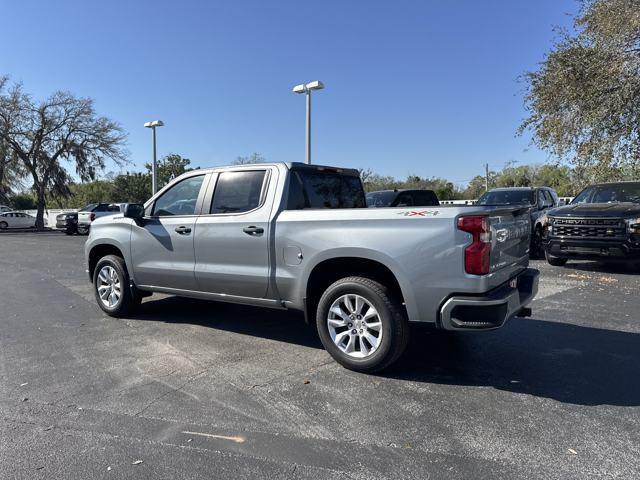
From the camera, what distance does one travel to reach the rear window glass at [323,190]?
196 inches

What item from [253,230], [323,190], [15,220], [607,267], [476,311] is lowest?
[607,267]

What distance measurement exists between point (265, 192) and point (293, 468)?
2859 mm

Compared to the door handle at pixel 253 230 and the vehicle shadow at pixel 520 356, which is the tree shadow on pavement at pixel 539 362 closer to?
the vehicle shadow at pixel 520 356

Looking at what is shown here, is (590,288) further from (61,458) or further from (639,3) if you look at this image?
(639,3)

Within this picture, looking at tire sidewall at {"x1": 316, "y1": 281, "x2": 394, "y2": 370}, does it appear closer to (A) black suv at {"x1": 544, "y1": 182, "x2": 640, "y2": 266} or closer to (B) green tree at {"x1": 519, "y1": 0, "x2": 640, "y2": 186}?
(A) black suv at {"x1": 544, "y1": 182, "x2": 640, "y2": 266}

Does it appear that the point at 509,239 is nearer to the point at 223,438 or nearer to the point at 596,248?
the point at 223,438

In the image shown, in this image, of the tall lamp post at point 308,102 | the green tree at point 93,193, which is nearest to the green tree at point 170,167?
the green tree at point 93,193

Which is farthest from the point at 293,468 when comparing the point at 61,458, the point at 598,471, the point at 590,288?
the point at 590,288

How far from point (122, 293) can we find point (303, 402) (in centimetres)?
359

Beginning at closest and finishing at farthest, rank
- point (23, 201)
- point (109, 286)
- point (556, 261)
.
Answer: point (109, 286)
point (556, 261)
point (23, 201)

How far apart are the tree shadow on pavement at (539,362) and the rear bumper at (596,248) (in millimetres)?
4210

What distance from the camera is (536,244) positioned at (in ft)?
39.1

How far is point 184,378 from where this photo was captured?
14.0 feet

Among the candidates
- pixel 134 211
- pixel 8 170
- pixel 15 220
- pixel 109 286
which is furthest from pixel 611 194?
pixel 8 170
